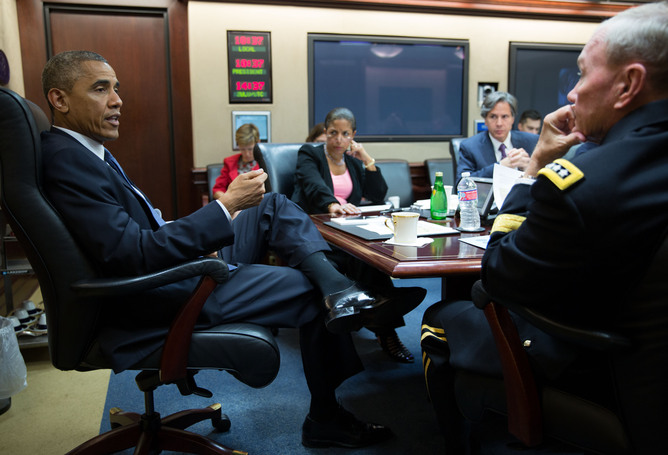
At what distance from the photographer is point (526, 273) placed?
914 millimetres

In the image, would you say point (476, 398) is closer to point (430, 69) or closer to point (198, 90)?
point (198, 90)

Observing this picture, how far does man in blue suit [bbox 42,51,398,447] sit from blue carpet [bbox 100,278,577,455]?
11 cm

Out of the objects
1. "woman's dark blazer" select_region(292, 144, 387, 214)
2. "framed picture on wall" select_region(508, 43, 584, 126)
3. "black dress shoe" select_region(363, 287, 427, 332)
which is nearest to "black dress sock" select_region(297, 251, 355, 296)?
"black dress shoe" select_region(363, 287, 427, 332)

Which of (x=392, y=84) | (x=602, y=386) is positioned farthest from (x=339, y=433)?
(x=392, y=84)

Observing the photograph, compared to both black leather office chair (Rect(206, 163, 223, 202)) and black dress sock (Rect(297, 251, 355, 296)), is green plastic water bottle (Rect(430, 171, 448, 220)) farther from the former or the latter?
black leather office chair (Rect(206, 163, 223, 202))

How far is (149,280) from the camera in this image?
3.93ft

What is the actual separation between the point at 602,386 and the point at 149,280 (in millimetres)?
984

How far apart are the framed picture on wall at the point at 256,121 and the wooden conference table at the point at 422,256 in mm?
2577

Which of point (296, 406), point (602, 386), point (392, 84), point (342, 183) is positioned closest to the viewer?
point (602, 386)

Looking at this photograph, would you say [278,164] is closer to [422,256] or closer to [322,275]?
[322,275]

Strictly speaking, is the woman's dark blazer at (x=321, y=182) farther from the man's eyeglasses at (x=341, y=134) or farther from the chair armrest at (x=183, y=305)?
the chair armrest at (x=183, y=305)

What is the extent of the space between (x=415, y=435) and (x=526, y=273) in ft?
3.34

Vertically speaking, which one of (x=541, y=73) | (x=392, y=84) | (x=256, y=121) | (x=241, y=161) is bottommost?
(x=241, y=161)

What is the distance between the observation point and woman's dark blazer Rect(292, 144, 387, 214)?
2.54m
